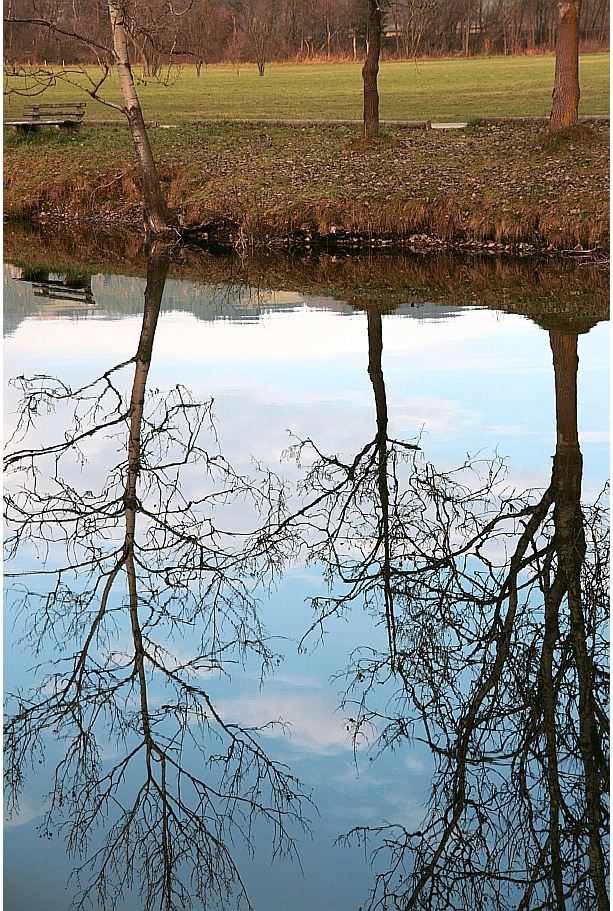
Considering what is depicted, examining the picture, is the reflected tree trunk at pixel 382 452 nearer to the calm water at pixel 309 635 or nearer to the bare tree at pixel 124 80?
the calm water at pixel 309 635

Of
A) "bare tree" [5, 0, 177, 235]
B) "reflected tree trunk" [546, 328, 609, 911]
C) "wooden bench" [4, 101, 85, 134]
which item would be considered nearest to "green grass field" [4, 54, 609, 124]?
"wooden bench" [4, 101, 85, 134]

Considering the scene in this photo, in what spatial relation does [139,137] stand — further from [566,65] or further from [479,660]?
[479,660]

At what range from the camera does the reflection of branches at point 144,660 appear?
4379 mm

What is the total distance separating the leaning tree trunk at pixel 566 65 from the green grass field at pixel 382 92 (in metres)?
8.47

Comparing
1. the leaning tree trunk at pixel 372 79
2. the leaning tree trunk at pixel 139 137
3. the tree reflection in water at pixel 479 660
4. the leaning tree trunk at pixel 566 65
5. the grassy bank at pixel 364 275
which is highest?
the leaning tree trunk at pixel 372 79

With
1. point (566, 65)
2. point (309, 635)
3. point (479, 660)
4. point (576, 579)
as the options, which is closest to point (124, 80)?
point (566, 65)

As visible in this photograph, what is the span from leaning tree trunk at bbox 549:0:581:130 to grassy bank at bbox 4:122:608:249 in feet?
1.79

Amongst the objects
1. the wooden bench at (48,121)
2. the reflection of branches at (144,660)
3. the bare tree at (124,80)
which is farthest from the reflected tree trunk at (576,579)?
the wooden bench at (48,121)

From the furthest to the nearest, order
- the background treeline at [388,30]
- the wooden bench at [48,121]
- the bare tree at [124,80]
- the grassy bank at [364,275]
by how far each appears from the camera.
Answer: the background treeline at [388,30]
the wooden bench at [48,121]
the bare tree at [124,80]
the grassy bank at [364,275]

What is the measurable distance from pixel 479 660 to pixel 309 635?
3.06 feet

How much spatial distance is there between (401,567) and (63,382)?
5734 millimetres

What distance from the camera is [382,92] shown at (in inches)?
1615

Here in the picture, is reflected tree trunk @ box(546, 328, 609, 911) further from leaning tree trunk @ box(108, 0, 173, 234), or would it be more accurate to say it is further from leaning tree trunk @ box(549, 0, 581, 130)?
leaning tree trunk @ box(549, 0, 581, 130)

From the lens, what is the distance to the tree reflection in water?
14.0 feet
